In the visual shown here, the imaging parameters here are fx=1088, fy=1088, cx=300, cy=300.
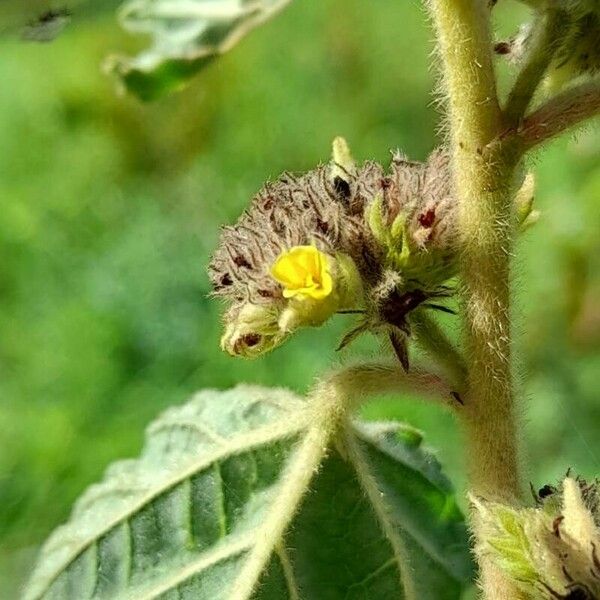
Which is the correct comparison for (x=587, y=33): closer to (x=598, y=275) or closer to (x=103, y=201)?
(x=598, y=275)

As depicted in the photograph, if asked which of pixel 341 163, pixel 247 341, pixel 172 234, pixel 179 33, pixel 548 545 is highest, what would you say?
pixel 172 234

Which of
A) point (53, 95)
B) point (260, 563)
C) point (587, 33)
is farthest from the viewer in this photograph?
point (53, 95)

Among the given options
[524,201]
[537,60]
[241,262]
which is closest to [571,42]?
[537,60]

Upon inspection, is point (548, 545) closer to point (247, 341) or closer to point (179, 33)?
point (247, 341)

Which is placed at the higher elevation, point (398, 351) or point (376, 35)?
point (376, 35)

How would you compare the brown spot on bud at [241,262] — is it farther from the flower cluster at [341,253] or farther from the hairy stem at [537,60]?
the hairy stem at [537,60]

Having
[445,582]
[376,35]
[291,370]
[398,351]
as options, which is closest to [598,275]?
[291,370]

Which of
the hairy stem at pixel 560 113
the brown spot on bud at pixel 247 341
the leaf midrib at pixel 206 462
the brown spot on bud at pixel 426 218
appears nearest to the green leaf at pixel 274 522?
the leaf midrib at pixel 206 462
